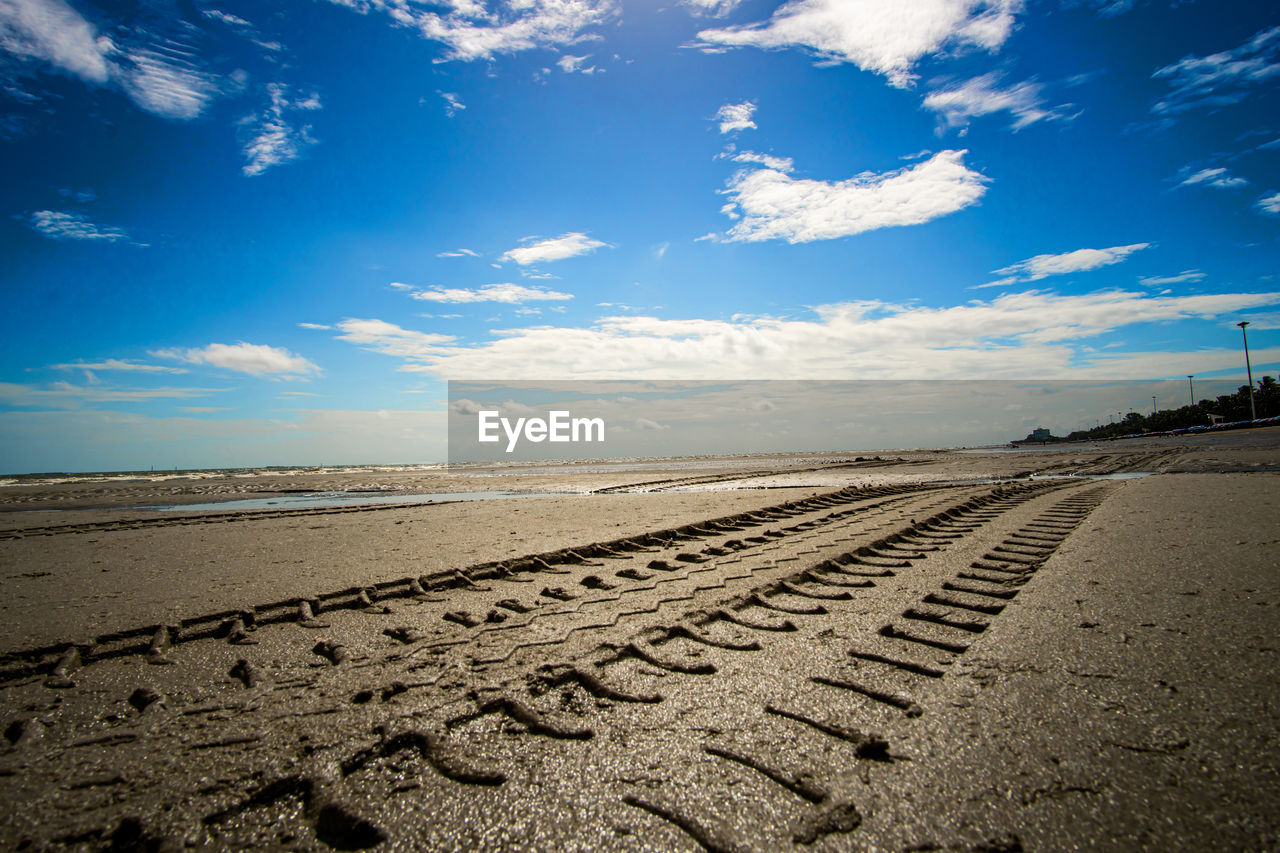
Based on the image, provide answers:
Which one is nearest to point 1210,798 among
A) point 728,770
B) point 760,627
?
point 728,770

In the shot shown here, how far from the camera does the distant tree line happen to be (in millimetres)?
74062

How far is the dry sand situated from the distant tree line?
10272 centimetres

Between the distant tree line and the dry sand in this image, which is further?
the distant tree line

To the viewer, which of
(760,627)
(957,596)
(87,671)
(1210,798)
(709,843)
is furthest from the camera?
(957,596)

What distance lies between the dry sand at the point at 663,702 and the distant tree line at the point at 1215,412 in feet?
337

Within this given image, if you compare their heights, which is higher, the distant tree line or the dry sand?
the distant tree line

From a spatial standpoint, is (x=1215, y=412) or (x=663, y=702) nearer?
(x=663, y=702)

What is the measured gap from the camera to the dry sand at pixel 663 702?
6.03ft

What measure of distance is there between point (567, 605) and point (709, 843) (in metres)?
2.81

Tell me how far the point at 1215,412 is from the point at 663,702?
124 m

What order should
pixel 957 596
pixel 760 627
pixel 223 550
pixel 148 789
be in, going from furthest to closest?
pixel 223 550 < pixel 957 596 < pixel 760 627 < pixel 148 789

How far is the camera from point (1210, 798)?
1823 mm

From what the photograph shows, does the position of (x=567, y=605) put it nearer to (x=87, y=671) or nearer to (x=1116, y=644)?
(x=87, y=671)

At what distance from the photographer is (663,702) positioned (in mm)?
2674
